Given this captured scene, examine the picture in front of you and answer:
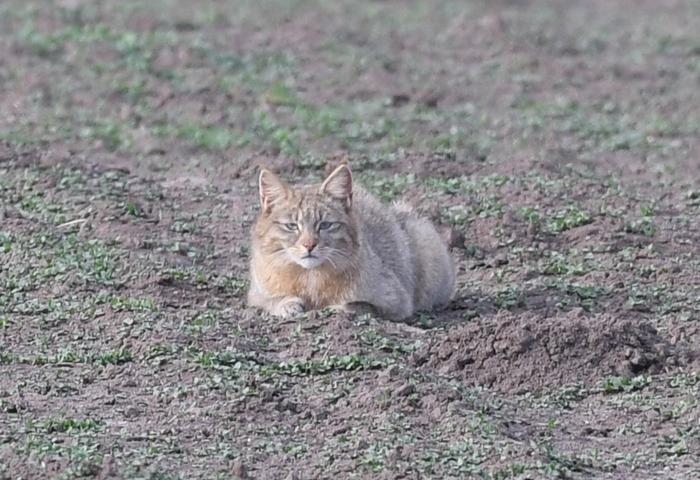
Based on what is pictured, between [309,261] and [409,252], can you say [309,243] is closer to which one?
[309,261]

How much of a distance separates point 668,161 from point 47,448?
27.4ft

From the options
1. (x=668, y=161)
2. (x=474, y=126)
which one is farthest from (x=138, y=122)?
(x=668, y=161)

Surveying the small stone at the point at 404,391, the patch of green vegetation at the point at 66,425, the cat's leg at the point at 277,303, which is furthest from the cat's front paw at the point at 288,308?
the patch of green vegetation at the point at 66,425

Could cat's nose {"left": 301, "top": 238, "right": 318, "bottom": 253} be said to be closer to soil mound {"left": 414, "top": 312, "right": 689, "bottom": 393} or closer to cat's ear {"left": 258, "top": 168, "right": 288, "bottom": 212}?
cat's ear {"left": 258, "top": 168, "right": 288, "bottom": 212}

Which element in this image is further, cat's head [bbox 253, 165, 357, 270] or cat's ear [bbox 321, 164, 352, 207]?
cat's ear [bbox 321, 164, 352, 207]

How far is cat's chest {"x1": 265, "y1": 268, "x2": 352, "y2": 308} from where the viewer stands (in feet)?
32.2

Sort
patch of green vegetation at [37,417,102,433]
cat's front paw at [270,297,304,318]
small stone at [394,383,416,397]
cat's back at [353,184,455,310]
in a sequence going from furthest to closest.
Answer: cat's back at [353,184,455,310] < cat's front paw at [270,297,304,318] < small stone at [394,383,416,397] < patch of green vegetation at [37,417,102,433]

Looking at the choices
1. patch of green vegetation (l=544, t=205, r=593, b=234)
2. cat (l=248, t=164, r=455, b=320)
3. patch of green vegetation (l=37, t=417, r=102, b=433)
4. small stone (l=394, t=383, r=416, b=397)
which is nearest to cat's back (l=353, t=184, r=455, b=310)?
cat (l=248, t=164, r=455, b=320)

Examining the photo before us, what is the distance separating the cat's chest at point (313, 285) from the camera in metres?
9.83

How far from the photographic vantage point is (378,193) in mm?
12609

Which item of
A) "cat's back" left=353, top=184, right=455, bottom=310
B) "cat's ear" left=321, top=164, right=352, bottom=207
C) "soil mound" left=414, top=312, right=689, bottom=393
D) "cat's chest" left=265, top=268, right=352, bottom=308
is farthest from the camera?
"cat's back" left=353, top=184, right=455, bottom=310

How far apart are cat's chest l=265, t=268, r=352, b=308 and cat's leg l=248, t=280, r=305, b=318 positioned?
0.07m

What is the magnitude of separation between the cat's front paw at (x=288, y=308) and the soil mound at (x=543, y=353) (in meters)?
0.94

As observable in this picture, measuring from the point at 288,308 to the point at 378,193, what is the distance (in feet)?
10.2
